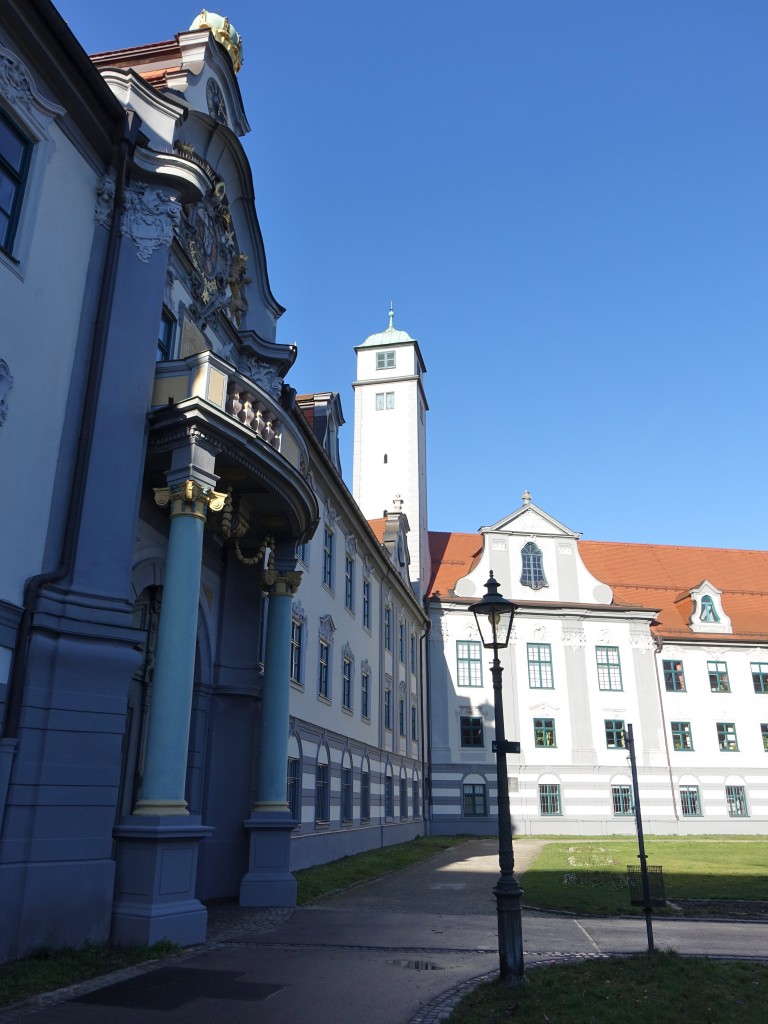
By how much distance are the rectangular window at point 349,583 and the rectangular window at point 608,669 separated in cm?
1994

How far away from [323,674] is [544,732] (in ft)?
70.0

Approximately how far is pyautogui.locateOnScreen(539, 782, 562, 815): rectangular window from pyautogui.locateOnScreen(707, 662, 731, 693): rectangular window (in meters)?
10.4

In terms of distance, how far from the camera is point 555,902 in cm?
1449

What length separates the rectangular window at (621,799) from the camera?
41281mm

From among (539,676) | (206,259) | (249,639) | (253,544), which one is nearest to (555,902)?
(249,639)

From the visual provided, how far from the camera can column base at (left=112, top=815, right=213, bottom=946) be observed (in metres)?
9.72

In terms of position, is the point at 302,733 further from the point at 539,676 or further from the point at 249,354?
the point at 539,676

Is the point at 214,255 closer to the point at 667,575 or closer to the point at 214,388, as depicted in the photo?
the point at 214,388

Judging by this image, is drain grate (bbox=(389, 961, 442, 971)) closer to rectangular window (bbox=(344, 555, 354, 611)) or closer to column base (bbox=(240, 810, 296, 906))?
column base (bbox=(240, 810, 296, 906))

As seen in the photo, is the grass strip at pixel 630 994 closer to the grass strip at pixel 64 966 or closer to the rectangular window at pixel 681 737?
the grass strip at pixel 64 966

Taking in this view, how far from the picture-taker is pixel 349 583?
28.5 meters

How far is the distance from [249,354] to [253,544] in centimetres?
409

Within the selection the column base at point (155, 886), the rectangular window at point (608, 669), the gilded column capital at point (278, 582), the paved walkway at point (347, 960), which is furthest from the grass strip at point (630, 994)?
the rectangular window at point (608, 669)

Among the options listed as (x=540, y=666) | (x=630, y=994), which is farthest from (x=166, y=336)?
(x=540, y=666)
